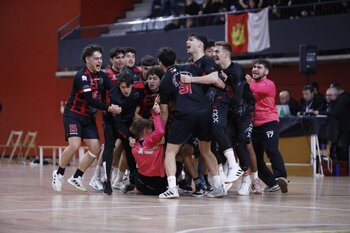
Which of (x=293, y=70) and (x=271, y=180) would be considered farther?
(x=293, y=70)

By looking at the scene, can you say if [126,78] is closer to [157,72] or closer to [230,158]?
[157,72]

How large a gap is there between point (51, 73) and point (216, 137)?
1952 centimetres

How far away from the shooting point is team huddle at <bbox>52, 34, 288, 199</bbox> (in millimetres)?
10656

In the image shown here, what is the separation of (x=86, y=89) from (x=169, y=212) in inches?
137

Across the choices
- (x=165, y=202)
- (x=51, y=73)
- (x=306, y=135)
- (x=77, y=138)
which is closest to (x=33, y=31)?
(x=51, y=73)

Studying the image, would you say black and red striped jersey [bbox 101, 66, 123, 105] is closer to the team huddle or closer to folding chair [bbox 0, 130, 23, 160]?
the team huddle

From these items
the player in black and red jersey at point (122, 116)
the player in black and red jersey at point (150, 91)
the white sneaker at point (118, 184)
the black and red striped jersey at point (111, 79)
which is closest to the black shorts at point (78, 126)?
the player in black and red jersey at point (122, 116)

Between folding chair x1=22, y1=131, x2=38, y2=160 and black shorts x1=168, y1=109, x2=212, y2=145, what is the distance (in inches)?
703

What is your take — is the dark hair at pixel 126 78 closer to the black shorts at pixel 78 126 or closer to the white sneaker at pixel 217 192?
the black shorts at pixel 78 126

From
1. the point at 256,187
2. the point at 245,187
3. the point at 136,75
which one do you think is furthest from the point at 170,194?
the point at 136,75

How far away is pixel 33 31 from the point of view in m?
30.2

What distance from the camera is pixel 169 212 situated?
27.9 ft

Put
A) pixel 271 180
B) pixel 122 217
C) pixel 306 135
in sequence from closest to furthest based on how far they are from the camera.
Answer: pixel 122 217 → pixel 271 180 → pixel 306 135

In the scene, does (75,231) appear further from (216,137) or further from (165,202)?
(216,137)
